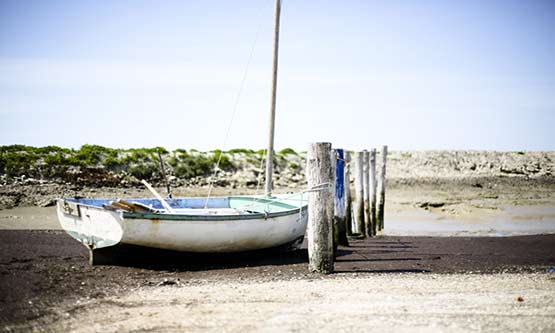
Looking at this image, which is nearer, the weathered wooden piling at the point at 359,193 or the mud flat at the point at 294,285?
the mud flat at the point at 294,285

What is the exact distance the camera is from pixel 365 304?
7066 millimetres

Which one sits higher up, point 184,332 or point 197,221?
point 197,221

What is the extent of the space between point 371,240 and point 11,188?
574 inches

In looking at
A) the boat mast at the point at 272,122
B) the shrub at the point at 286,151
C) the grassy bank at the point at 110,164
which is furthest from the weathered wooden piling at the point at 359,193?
the shrub at the point at 286,151

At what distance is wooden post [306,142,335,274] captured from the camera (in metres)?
9.28

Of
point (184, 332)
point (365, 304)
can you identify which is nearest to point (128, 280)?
point (184, 332)

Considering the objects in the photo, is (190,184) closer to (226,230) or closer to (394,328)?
(226,230)

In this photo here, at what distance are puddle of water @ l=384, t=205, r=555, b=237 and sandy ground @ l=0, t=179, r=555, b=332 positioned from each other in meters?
1.24

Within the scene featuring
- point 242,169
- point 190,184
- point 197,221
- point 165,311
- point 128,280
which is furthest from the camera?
point 242,169

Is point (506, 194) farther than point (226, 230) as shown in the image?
Yes

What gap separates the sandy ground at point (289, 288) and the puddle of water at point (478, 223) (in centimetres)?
124

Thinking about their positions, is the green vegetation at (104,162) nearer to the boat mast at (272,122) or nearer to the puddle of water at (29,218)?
the puddle of water at (29,218)

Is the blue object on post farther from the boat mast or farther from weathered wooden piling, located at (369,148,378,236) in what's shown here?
weathered wooden piling, located at (369,148,378,236)

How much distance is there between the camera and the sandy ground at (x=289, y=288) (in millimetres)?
6273
